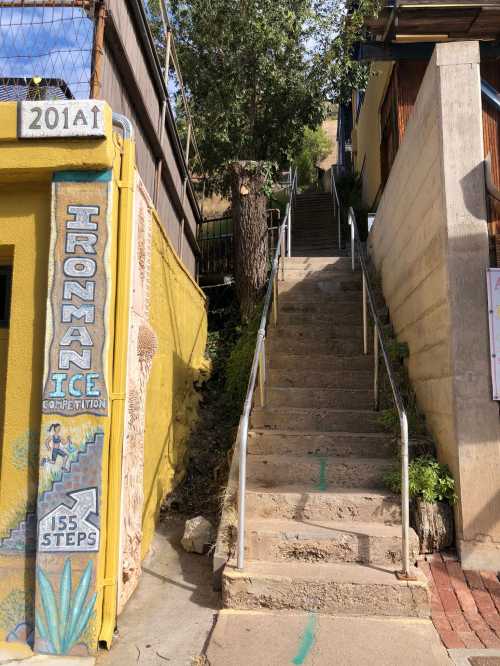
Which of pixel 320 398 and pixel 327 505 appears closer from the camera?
pixel 327 505

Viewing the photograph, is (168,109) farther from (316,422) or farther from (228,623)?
(228,623)

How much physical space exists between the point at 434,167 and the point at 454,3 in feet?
14.3

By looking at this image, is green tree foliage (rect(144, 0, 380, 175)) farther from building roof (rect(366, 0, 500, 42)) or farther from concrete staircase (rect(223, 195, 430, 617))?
concrete staircase (rect(223, 195, 430, 617))

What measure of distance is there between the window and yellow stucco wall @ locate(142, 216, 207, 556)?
1224 millimetres

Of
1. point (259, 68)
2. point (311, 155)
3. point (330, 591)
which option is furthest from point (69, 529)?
point (311, 155)

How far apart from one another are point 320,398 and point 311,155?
20906 mm

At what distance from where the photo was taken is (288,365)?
685 cm

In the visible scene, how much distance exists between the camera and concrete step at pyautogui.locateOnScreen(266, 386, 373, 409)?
242 inches

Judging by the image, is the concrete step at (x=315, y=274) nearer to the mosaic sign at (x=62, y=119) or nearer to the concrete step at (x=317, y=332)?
the concrete step at (x=317, y=332)

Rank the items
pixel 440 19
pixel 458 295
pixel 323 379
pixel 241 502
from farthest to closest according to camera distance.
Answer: pixel 440 19 → pixel 323 379 → pixel 458 295 → pixel 241 502

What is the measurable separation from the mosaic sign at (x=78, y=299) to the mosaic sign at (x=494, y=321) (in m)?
2.86

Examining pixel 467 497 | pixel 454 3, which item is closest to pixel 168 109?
pixel 454 3

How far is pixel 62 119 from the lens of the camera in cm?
376

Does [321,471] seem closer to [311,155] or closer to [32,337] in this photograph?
[32,337]
